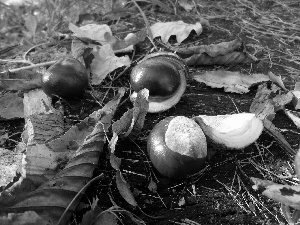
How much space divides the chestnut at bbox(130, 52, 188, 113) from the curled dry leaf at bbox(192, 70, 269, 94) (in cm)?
23

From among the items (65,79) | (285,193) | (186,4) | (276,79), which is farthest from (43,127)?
(186,4)

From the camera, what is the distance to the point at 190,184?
181cm

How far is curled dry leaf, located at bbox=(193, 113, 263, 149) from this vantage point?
1.88 meters

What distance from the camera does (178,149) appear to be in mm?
1707

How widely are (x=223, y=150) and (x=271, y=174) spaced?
0.93ft

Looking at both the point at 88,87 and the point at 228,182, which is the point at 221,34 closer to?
the point at 88,87

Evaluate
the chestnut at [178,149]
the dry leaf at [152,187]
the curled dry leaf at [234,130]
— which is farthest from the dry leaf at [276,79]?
the dry leaf at [152,187]

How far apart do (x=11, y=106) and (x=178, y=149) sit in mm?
1227

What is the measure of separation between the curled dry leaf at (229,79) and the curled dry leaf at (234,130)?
536 mm

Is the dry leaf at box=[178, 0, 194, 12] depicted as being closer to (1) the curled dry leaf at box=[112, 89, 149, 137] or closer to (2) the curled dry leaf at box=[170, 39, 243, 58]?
(2) the curled dry leaf at box=[170, 39, 243, 58]

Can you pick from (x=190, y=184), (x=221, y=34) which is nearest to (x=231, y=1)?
(x=221, y=34)

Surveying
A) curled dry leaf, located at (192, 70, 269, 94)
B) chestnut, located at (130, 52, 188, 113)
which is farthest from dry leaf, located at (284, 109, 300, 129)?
chestnut, located at (130, 52, 188, 113)

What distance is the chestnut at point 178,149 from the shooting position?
170 centimetres

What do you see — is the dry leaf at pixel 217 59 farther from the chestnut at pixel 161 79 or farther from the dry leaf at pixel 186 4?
the dry leaf at pixel 186 4
